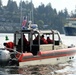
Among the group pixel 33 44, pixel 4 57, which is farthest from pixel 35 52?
pixel 4 57

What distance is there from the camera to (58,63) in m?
25.8

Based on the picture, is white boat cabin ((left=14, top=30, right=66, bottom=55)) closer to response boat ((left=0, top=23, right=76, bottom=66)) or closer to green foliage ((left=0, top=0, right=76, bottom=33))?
response boat ((left=0, top=23, right=76, bottom=66))

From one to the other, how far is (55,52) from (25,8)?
160469 millimetres

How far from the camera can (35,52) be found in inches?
929

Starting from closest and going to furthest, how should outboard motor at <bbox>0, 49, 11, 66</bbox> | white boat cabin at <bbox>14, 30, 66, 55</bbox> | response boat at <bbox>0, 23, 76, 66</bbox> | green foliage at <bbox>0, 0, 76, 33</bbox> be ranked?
outboard motor at <bbox>0, 49, 11, 66</bbox> < response boat at <bbox>0, 23, 76, 66</bbox> < white boat cabin at <bbox>14, 30, 66, 55</bbox> < green foliage at <bbox>0, 0, 76, 33</bbox>

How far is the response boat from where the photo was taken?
2184 centimetres

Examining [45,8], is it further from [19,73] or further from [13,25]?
[19,73]

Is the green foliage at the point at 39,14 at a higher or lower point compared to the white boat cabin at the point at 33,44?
lower

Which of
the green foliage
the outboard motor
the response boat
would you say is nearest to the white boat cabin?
the response boat

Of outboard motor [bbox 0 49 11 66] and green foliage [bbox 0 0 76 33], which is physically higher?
outboard motor [bbox 0 49 11 66]

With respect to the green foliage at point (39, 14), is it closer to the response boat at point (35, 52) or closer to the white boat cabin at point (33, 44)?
the response boat at point (35, 52)

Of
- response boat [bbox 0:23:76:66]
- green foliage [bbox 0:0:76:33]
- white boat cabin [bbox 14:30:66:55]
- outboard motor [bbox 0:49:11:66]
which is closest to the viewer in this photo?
outboard motor [bbox 0:49:11:66]

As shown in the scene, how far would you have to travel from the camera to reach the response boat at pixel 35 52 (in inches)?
860

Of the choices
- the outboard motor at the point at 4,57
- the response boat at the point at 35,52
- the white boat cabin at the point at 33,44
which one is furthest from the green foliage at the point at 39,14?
the outboard motor at the point at 4,57
